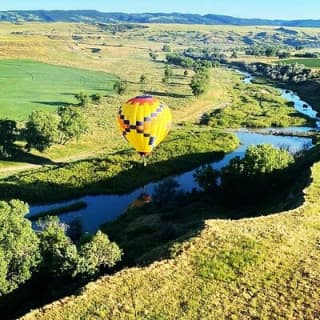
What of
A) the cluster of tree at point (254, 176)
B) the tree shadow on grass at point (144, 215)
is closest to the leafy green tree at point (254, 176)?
the cluster of tree at point (254, 176)

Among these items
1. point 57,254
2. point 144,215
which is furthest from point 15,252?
point 144,215

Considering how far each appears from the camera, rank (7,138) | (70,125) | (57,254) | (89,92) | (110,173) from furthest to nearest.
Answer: (89,92)
(70,125)
(7,138)
(110,173)
(57,254)

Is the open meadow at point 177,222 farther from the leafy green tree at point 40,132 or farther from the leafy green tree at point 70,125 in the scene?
the leafy green tree at point 70,125

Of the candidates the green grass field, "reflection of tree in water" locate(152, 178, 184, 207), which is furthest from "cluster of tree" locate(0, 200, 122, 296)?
the green grass field

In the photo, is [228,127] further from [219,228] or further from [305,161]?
[219,228]

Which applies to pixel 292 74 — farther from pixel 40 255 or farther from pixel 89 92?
pixel 40 255

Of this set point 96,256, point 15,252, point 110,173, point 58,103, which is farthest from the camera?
point 58,103

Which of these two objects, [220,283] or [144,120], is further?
[144,120]
